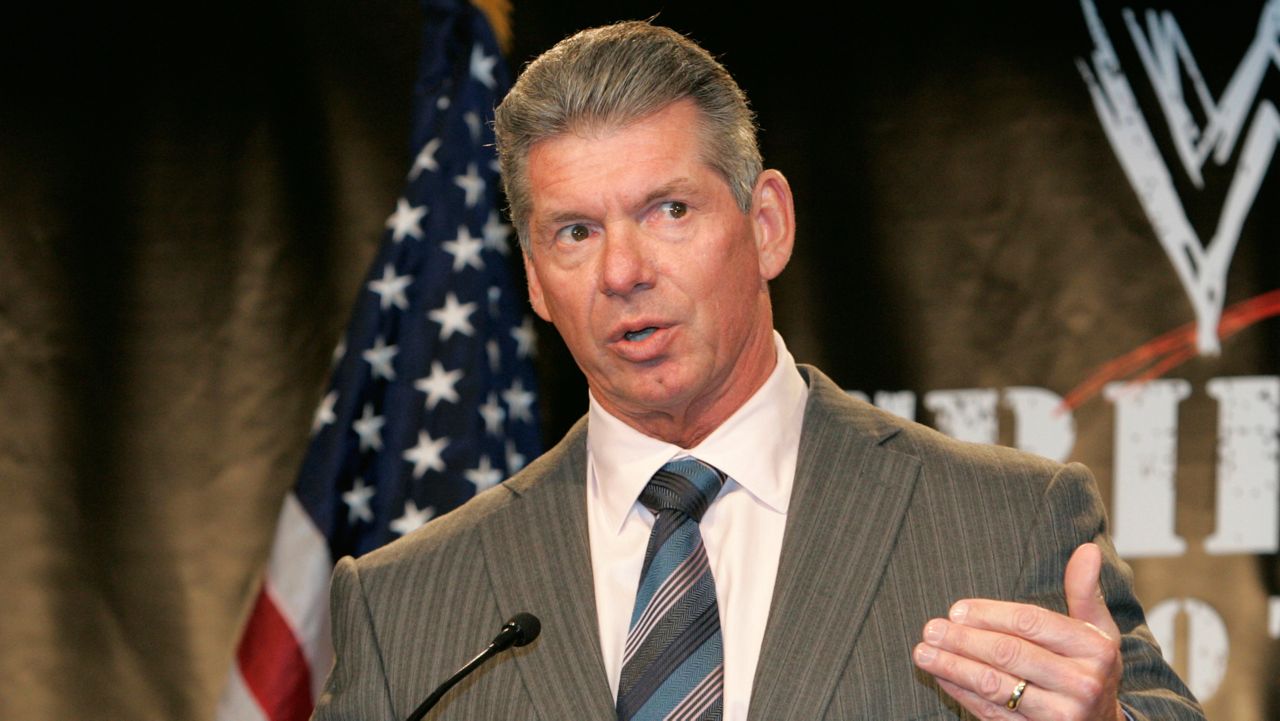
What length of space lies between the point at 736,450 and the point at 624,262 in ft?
1.06

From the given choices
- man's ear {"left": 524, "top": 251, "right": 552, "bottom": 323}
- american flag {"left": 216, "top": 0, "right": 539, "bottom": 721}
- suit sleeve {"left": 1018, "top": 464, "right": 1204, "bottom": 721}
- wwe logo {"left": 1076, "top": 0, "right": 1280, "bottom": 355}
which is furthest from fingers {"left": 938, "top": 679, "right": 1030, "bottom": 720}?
wwe logo {"left": 1076, "top": 0, "right": 1280, "bottom": 355}

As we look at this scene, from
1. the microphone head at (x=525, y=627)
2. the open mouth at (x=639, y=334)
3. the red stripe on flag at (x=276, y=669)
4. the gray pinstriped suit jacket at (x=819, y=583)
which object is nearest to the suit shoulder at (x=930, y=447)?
the gray pinstriped suit jacket at (x=819, y=583)

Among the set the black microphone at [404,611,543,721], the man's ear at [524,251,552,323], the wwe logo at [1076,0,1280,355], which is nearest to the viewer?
the black microphone at [404,611,543,721]

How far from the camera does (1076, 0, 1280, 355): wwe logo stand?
3520 millimetres

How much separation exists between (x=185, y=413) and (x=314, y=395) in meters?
0.34

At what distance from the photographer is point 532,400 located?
3.44m

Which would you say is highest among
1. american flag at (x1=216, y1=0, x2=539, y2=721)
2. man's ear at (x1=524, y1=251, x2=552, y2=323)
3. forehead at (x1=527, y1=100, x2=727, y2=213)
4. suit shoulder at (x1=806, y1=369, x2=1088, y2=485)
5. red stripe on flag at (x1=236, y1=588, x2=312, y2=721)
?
forehead at (x1=527, y1=100, x2=727, y2=213)

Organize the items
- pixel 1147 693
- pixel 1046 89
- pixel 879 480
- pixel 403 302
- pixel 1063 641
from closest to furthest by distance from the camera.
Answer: pixel 1063 641
pixel 1147 693
pixel 879 480
pixel 403 302
pixel 1046 89

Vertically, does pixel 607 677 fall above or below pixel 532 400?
above

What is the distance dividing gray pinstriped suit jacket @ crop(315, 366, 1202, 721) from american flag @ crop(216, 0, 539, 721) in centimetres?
111

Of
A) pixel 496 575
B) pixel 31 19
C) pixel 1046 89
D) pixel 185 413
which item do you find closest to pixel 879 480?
pixel 496 575

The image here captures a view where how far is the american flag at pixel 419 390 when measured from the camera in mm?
3291

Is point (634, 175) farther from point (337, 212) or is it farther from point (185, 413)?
point (185, 413)

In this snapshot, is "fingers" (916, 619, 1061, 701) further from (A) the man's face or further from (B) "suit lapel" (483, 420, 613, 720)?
(A) the man's face
